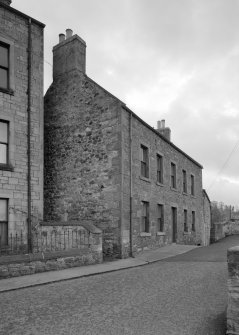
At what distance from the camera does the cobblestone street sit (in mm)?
Answer: 5484

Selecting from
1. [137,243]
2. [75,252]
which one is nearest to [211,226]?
[137,243]

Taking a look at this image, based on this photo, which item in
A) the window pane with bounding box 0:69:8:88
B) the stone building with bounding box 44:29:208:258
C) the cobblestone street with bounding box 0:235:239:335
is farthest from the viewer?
the stone building with bounding box 44:29:208:258

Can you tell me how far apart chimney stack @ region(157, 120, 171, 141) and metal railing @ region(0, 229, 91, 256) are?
47.9ft

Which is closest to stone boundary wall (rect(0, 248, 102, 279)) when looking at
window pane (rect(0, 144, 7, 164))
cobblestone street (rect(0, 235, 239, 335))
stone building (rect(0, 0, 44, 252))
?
cobblestone street (rect(0, 235, 239, 335))

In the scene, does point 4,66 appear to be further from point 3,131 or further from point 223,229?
Result: point 223,229

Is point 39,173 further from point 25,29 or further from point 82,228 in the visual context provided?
point 25,29

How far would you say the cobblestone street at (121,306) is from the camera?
5.48 m

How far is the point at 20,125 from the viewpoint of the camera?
14.6m

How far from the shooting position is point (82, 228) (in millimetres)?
13109

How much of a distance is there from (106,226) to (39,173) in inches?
148

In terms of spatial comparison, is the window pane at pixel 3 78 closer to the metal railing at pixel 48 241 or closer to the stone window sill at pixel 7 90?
the stone window sill at pixel 7 90

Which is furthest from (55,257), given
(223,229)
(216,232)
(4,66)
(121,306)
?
(223,229)

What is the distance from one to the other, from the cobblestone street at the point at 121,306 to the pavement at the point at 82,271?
14.7 inches

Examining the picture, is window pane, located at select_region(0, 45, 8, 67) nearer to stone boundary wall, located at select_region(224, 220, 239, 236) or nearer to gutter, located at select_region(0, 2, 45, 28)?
gutter, located at select_region(0, 2, 45, 28)
